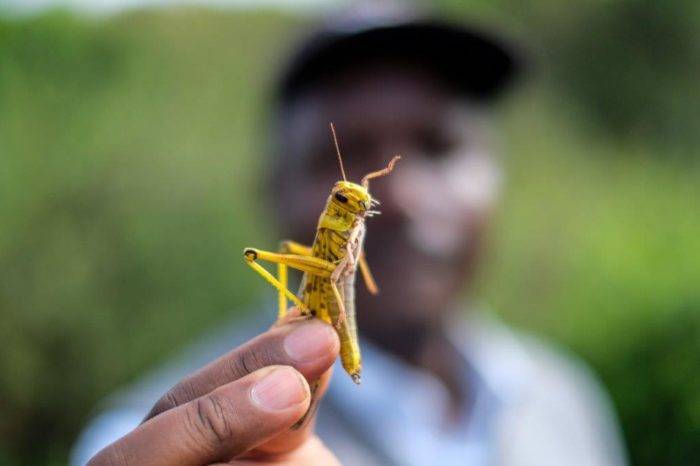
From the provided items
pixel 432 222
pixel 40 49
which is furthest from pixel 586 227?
pixel 40 49

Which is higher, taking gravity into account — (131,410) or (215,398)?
(215,398)

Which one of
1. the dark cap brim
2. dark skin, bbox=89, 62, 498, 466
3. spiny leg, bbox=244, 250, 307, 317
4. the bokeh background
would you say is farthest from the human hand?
the bokeh background

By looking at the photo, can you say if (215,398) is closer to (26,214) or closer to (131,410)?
(131,410)

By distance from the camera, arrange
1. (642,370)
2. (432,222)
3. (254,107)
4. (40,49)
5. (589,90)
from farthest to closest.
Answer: (589,90) → (254,107) → (40,49) → (642,370) → (432,222)

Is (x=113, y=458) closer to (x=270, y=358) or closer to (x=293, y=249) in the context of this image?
(x=270, y=358)

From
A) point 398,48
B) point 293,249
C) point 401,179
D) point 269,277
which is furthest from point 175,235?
point 269,277

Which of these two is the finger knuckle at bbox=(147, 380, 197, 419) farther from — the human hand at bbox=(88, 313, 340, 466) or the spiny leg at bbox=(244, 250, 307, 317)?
the spiny leg at bbox=(244, 250, 307, 317)
